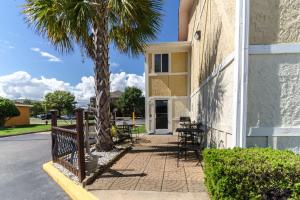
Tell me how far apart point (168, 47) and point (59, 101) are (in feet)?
173

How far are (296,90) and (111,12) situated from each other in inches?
273

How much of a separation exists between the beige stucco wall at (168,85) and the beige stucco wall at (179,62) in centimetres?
47

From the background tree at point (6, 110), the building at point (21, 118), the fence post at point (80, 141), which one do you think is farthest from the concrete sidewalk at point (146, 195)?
the building at point (21, 118)

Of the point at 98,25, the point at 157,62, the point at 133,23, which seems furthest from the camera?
the point at 157,62

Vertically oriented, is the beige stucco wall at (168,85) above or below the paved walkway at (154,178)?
above

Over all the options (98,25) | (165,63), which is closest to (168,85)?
(165,63)

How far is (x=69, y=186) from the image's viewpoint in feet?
Answer: 17.7

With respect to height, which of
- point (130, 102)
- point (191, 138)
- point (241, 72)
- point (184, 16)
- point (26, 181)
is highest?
point (184, 16)

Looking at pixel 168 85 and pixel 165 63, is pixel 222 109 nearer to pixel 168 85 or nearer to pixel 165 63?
pixel 168 85

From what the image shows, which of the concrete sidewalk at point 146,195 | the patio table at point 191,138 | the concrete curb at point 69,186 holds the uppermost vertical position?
the patio table at point 191,138

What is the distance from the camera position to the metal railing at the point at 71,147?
18.3 ft

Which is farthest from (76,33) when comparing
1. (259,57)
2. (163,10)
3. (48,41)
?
(259,57)

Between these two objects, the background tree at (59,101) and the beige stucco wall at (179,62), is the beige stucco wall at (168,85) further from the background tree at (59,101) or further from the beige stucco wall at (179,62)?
the background tree at (59,101)

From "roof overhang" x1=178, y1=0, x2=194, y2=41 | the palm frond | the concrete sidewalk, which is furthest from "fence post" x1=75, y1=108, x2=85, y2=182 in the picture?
"roof overhang" x1=178, y1=0, x2=194, y2=41
